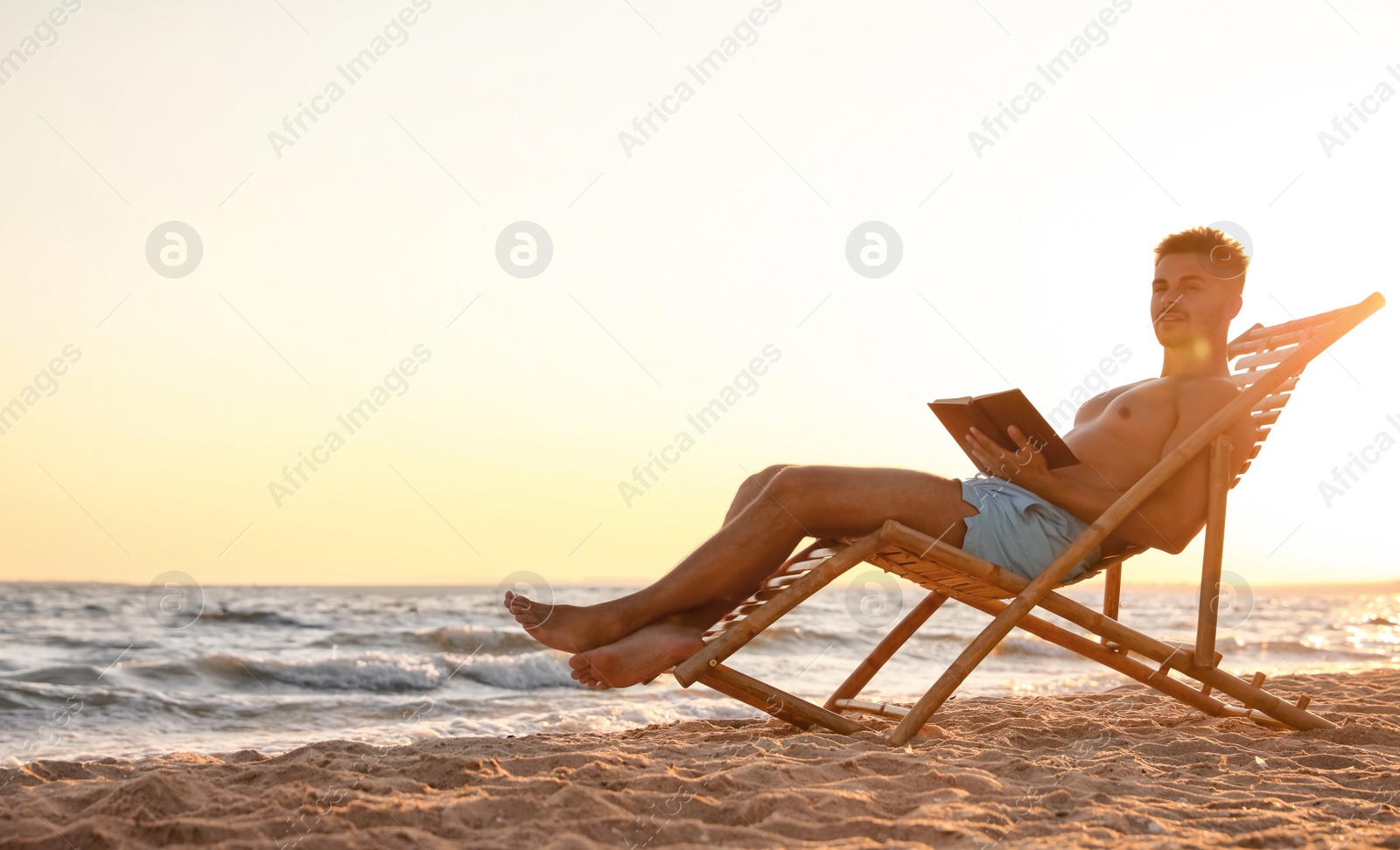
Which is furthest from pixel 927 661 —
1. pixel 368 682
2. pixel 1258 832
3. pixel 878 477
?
pixel 1258 832

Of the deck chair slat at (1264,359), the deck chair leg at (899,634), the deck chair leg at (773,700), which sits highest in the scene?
the deck chair slat at (1264,359)

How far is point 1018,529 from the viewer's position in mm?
3188

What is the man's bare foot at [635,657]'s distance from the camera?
2.77 metres

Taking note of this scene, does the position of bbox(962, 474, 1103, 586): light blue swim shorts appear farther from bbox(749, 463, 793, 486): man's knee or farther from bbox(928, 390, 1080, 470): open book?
bbox(749, 463, 793, 486): man's knee

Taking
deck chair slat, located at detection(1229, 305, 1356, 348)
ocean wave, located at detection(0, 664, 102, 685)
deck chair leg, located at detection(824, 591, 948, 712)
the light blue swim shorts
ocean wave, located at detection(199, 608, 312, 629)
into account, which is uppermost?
deck chair slat, located at detection(1229, 305, 1356, 348)

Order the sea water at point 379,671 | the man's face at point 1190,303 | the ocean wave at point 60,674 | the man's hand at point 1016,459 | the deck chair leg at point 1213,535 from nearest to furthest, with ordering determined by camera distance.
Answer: the man's hand at point 1016,459 → the deck chair leg at point 1213,535 → the man's face at point 1190,303 → the sea water at point 379,671 → the ocean wave at point 60,674

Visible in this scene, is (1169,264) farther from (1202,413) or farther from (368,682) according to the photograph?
(368,682)

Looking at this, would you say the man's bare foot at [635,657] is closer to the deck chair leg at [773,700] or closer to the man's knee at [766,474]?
the deck chair leg at [773,700]

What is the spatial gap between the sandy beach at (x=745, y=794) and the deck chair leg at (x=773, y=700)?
0.08 meters

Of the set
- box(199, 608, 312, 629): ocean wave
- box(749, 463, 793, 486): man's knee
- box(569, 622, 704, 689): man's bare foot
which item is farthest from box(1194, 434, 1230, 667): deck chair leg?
box(199, 608, 312, 629): ocean wave

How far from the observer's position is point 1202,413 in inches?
133

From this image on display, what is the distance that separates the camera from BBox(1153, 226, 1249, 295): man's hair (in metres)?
3.51

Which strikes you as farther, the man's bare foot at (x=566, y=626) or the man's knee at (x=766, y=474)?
the man's knee at (x=766, y=474)

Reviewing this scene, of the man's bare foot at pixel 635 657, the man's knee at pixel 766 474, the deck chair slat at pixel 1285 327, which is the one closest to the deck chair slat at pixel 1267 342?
the deck chair slat at pixel 1285 327
